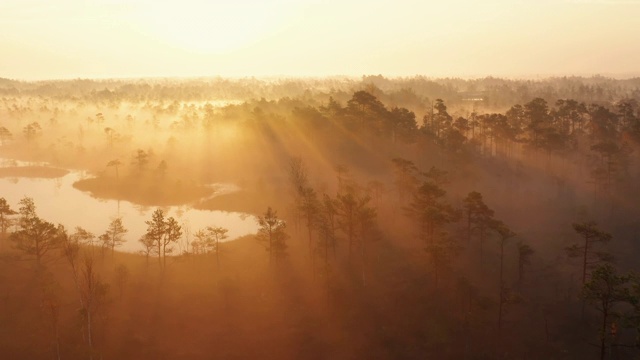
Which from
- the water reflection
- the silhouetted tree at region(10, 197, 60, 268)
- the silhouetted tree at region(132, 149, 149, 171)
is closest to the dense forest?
the silhouetted tree at region(10, 197, 60, 268)

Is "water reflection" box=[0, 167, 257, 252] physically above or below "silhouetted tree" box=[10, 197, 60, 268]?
below

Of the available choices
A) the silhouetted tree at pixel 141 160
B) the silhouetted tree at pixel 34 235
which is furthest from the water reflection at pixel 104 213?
the silhouetted tree at pixel 34 235

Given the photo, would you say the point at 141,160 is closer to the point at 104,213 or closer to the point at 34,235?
the point at 104,213

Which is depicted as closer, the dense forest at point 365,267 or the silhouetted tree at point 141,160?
the dense forest at point 365,267

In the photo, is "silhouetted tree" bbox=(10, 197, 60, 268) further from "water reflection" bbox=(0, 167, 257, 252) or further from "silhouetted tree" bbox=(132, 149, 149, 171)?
"silhouetted tree" bbox=(132, 149, 149, 171)

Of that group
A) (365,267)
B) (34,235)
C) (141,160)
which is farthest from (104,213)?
(365,267)

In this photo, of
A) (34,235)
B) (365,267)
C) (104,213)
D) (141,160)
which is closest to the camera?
(34,235)

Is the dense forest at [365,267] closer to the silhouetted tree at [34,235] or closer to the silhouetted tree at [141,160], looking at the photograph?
the silhouetted tree at [34,235]

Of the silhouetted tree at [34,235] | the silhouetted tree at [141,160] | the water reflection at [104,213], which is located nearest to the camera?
the silhouetted tree at [34,235]
